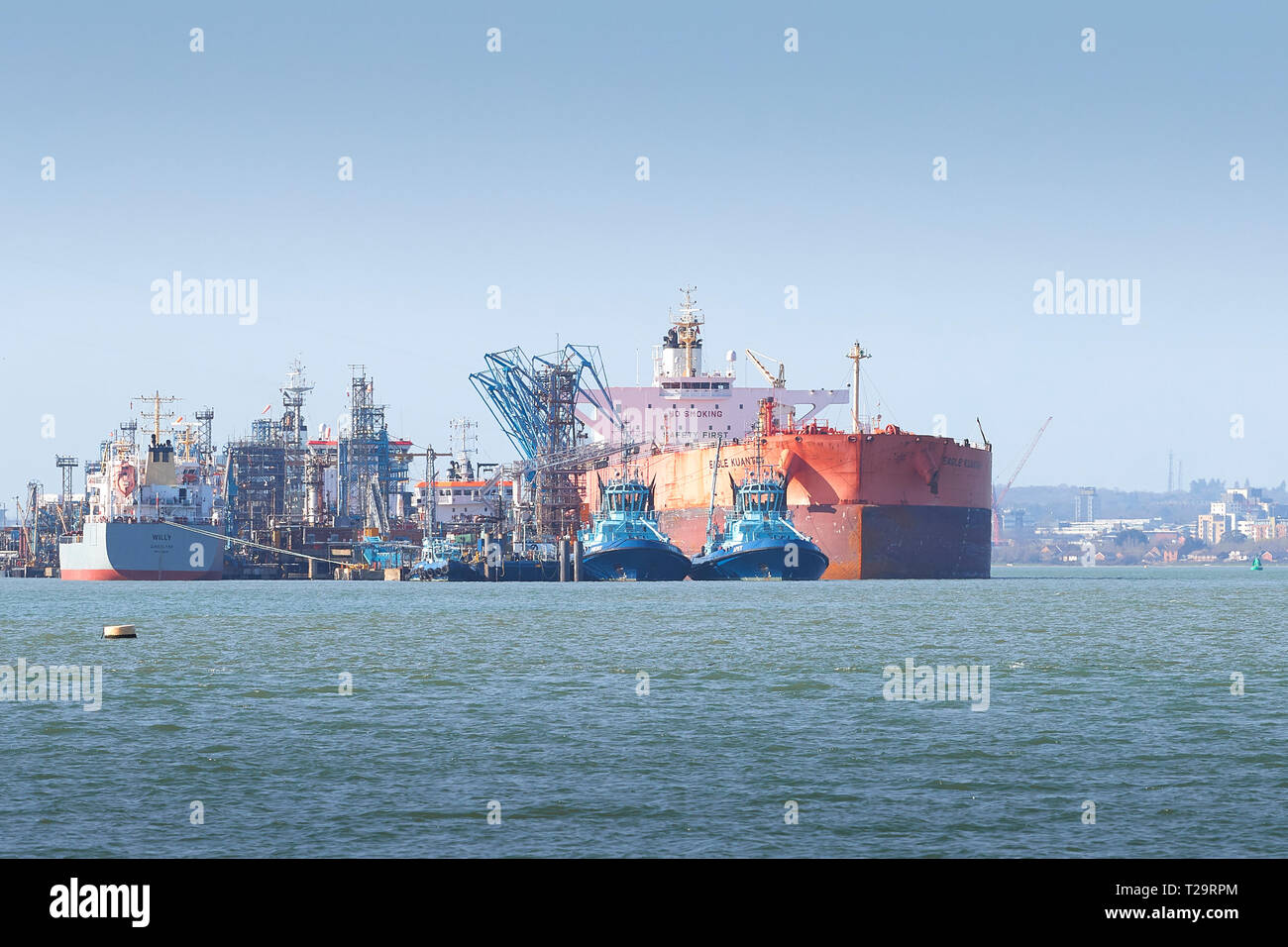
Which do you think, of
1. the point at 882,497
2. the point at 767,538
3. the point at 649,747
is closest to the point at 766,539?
the point at 767,538

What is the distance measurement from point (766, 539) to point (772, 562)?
6.49 feet

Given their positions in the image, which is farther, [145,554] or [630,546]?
[145,554]

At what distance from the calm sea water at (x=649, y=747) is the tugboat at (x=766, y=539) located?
1735 inches

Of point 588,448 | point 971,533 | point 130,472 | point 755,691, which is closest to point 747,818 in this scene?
point 755,691

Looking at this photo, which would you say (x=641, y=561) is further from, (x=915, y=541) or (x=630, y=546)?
(x=915, y=541)

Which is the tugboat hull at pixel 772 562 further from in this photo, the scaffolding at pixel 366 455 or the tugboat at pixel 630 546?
the scaffolding at pixel 366 455

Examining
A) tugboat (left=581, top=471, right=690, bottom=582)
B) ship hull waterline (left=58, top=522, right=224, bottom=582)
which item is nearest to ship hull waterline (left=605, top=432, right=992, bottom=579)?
tugboat (left=581, top=471, right=690, bottom=582)

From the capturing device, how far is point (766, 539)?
101938mm

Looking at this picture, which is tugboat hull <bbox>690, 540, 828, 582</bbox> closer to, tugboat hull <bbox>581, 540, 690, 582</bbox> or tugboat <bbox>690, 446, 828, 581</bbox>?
tugboat <bbox>690, 446, 828, 581</bbox>

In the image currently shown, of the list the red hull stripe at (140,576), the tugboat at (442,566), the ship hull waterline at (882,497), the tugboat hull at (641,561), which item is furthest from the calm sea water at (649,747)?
the red hull stripe at (140,576)

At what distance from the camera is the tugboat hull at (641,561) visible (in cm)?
10900

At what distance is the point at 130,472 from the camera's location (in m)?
138

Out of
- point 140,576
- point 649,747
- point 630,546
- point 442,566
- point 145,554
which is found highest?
point 630,546

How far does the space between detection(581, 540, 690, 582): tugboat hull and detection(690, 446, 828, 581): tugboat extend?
5.56 m
